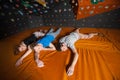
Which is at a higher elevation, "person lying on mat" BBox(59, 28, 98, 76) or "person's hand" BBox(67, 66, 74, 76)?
"person lying on mat" BBox(59, 28, 98, 76)

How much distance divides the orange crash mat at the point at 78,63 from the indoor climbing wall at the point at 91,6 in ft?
1.65

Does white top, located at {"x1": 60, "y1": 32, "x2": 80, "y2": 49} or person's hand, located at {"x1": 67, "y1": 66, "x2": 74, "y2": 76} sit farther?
white top, located at {"x1": 60, "y1": 32, "x2": 80, "y2": 49}

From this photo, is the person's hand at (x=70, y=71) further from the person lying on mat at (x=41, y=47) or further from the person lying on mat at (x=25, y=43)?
the person lying on mat at (x=25, y=43)

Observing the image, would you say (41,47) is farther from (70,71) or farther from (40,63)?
(70,71)

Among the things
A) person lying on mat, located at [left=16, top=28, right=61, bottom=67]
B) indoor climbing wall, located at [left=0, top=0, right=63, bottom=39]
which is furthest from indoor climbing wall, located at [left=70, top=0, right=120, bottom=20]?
person lying on mat, located at [left=16, top=28, right=61, bottom=67]

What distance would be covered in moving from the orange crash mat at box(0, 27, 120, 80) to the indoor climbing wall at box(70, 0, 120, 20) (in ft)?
1.65

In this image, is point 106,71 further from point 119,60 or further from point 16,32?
point 16,32

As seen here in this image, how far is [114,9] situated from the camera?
7.06ft

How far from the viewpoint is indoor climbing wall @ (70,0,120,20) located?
204cm

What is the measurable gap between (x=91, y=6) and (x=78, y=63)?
1084 mm

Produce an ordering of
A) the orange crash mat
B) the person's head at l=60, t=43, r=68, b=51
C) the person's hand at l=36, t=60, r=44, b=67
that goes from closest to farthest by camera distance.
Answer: the orange crash mat, the person's hand at l=36, t=60, r=44, b=67, the person's head at l=60, t=43, r=68, b=51

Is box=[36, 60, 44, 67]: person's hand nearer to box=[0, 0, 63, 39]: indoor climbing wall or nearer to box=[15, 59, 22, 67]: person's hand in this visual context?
box=[15, 59, 22, 67]: person's hand

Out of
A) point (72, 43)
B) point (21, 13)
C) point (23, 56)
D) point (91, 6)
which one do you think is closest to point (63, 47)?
point (72, 43)

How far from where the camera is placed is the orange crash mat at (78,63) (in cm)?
129
